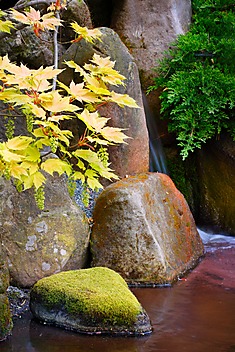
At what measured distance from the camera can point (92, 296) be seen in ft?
13.1

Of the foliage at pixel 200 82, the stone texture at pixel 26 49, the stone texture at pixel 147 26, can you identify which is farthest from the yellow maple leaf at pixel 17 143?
the stone texture at pixel 147 26

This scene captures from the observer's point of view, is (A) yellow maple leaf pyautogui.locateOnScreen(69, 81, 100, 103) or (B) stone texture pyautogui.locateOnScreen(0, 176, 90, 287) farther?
(B) stone texture pyautogui.locateOnScreen(0, 176, 90, 287)

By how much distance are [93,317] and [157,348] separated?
1.73 feet

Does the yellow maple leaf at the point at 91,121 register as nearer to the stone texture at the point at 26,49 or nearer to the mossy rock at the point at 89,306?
the mossy rock at the point at 89,306

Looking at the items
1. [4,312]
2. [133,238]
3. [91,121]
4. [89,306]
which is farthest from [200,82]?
[91,121]

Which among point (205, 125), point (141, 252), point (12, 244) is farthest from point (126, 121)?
point (12, 244)

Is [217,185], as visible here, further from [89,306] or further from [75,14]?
[89,306]

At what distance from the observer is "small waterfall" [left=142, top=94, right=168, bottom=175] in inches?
297

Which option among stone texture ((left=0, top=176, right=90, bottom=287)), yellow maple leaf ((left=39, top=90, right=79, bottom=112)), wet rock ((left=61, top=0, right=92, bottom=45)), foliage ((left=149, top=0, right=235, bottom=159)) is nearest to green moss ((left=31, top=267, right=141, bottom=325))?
stone texture ((left=0, top=176, right=90, bottom=287))

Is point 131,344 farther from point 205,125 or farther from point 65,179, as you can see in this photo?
point 205,125

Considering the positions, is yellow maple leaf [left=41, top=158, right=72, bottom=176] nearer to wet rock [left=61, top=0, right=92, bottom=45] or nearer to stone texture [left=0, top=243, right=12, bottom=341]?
stone texture [left=0, top=243, right=12, bottom=341]

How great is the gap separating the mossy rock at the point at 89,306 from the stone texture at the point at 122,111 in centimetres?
246

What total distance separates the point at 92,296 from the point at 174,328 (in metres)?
0.67

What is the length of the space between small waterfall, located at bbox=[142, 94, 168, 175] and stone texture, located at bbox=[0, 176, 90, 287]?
2567 mm
